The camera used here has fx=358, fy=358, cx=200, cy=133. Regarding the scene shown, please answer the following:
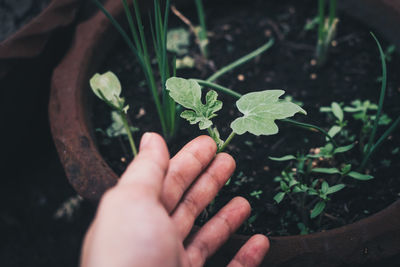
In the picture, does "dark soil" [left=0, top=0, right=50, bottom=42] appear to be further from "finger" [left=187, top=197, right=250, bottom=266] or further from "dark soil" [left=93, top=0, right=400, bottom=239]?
"finger" [left=187, top=197, right=250, bottom=266]

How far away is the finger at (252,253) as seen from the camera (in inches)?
32.7

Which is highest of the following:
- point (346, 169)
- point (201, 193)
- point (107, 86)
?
point (107, 86)

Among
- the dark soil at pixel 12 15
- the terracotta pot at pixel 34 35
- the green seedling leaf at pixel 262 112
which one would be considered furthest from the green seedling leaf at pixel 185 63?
the dark soil at pixel 12 15

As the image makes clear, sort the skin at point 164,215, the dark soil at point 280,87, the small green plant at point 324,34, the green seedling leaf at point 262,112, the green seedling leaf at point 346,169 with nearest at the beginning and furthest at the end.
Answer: the skin at point 164,215, the green seedling leaf at point 262,112, the green seedling leaf at point 346,169, the dark soil at point 280,87, the small green plant at point 324,34

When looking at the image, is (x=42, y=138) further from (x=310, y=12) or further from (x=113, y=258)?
(x=310, y=12)

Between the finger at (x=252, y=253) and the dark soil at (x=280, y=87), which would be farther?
the dark soil at (x=280, y=87)

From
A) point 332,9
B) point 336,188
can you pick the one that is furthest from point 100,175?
point 332,9

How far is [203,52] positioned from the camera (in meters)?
1.32

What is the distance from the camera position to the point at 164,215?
72 centimetres

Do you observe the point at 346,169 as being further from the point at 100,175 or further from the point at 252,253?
the point at 100,175

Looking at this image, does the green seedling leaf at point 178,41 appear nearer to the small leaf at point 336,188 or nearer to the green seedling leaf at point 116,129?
the green seedling leaf at point 116,129

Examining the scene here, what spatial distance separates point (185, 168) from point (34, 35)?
65cm

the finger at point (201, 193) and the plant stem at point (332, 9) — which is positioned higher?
the plant stem at point (332, 9)

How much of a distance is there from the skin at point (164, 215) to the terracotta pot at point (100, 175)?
0.06m
